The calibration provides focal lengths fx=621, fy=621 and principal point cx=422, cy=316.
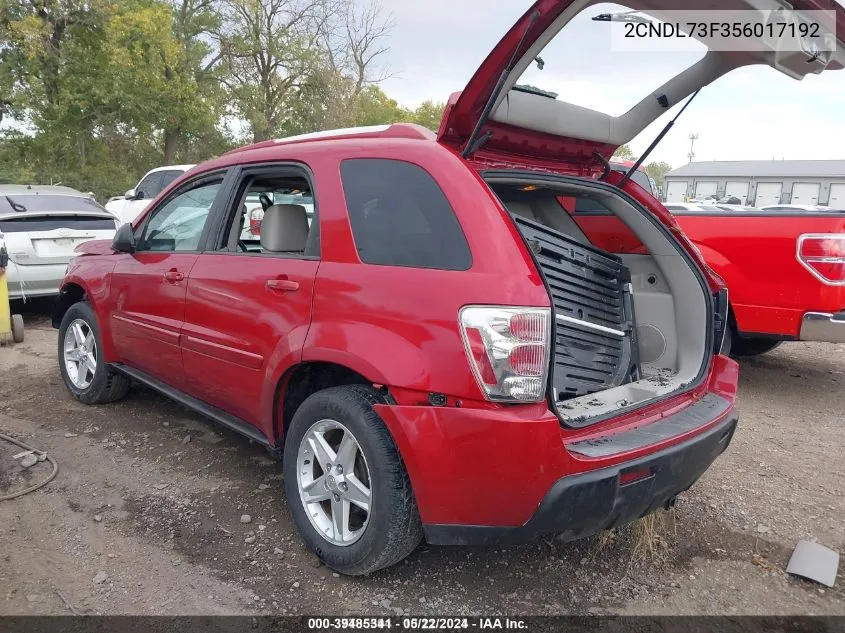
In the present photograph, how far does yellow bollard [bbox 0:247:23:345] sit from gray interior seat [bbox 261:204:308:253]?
13.8ft

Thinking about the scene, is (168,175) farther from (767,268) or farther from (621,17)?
(621,17)

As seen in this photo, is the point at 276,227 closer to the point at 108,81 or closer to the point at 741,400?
the point at 741,400

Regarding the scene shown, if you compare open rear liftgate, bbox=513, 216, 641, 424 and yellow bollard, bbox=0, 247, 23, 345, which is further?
yellow bollard, bbox=0, 247, 23, 345

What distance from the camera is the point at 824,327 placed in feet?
15.2

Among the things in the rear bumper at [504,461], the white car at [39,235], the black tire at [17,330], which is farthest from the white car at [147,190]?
the rear bumper at [504,461]

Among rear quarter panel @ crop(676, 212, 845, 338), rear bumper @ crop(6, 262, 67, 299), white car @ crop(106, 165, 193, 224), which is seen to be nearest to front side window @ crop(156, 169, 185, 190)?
white car @ crop(106, 165, 193, 224)

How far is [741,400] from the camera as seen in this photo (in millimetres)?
5141

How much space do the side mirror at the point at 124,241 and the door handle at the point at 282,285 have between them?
5.29ft

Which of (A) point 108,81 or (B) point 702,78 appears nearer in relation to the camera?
(B) point 702,78

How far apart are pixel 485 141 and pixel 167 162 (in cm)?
2513

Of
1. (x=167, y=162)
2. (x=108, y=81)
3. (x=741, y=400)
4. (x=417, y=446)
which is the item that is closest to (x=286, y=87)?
(x=167, y=162)

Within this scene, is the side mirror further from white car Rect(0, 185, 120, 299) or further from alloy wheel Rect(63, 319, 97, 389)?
white car Rect(0, 185, 120, 299)

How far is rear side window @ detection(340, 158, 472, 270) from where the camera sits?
7.43ft

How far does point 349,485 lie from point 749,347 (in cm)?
508
